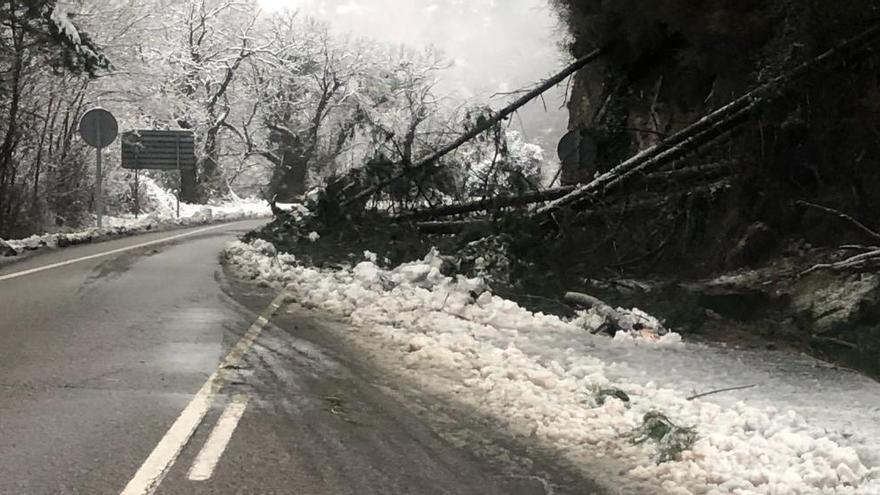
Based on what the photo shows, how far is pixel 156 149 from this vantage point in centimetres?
3092

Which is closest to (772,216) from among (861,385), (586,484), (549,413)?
(861,385)

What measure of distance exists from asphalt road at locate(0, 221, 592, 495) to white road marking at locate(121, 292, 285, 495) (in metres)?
0.01

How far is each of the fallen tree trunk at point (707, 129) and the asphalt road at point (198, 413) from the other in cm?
478

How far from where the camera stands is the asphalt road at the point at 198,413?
4.28m

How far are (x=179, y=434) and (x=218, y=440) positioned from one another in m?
0.26

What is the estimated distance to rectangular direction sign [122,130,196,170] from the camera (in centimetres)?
2994

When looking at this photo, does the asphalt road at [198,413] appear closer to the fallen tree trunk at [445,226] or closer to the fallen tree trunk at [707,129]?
the fallen tree trunk at [445,226]

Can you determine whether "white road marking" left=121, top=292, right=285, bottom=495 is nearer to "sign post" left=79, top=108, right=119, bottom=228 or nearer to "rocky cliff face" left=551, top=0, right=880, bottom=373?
"rocky cliff face" left=551, top=0, right=880, bottom=373

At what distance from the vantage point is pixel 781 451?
4.52m

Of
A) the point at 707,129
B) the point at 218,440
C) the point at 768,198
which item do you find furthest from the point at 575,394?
the point at 707,129

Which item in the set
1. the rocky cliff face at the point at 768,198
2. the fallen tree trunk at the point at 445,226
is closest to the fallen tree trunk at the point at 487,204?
the fallen tree trunk at the point at 445,226

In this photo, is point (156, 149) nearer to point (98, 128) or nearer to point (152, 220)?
point (152, 220)

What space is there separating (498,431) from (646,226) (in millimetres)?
7083

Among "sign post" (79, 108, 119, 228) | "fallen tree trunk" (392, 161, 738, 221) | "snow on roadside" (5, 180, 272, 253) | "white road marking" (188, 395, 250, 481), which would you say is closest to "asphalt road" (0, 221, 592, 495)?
"white road marking" (188, 395, 250, 481)
